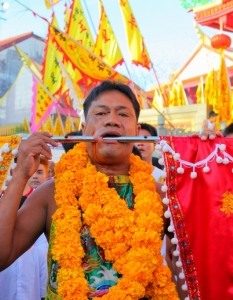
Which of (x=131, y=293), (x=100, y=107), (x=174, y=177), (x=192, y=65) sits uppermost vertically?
(x=192, y=65)

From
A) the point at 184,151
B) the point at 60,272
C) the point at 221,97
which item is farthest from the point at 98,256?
the point at 221,97

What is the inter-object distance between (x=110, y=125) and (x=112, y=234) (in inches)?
20.8

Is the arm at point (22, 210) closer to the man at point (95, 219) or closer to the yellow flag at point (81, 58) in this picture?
the man at point (95, 219)

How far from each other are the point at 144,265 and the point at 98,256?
0.71 ft

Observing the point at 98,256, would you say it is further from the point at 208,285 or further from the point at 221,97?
the point at 221,97

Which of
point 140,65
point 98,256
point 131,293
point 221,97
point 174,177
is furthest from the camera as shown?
point 221,97

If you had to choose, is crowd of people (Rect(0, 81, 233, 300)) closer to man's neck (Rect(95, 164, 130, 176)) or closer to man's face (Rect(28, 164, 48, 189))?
man's neck (Rect(95, 164, 130, 176))

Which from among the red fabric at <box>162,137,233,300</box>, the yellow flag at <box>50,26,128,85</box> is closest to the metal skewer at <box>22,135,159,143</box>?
the red fabric at <box>162,137,233,300</box>

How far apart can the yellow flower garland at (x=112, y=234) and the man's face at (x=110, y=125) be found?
0.34 ft

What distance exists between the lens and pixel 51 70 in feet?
38.6

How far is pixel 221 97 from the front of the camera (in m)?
14.8

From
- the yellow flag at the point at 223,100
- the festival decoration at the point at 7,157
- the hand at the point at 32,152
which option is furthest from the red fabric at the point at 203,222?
the yellow flag at the point at 223,100

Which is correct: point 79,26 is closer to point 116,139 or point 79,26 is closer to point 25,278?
point 25,278

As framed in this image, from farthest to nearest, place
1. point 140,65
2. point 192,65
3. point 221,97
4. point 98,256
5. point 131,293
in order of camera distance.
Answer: point 192,65
point 221,97
point 140,65
point 98,256
point 131,293
